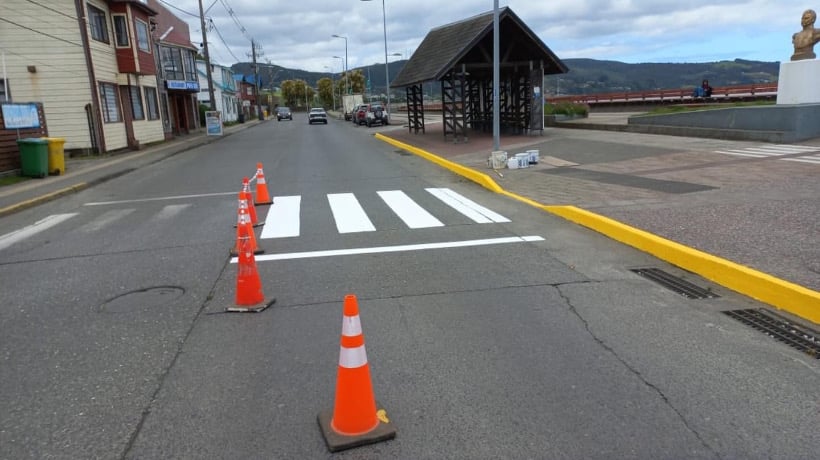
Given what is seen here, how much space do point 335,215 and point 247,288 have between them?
14.9ft

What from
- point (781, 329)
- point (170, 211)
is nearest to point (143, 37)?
point (170, 211)

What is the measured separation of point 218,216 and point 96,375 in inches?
247

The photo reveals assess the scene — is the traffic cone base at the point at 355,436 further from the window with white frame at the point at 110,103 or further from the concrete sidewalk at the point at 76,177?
the window with white frame at the point at 110,103

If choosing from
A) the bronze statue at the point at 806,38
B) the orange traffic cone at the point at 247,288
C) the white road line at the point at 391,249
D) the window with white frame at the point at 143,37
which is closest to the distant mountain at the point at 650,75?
the window with white frame at the point at 143,37

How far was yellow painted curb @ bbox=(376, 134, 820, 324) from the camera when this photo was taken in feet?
16.3

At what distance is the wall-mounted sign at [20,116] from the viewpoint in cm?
1558

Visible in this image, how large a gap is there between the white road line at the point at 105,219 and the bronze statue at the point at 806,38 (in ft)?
59.6

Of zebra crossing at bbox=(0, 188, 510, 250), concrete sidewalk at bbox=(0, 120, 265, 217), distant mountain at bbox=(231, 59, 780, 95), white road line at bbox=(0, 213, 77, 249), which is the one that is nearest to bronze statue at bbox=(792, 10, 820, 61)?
zebra crossing at bbox=(0, 188, 510, 250)

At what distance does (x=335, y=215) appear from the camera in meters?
9.79

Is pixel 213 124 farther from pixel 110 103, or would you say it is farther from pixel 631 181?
pixel 631 181

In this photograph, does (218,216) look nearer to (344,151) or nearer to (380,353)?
(380,353)

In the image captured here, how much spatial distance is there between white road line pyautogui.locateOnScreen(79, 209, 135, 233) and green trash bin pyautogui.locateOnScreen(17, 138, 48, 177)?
671cm

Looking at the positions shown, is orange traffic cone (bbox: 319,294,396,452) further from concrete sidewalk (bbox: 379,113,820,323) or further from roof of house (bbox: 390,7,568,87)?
roof of house (bbox: 390,7,568,87)

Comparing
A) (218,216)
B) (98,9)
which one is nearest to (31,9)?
(98,9)
